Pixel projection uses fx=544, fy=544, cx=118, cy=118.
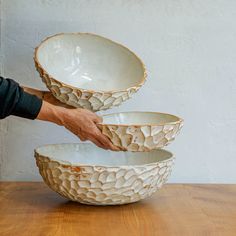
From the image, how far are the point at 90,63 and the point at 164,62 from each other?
222mm

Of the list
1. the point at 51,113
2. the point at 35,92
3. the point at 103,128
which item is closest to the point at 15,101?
the point at 51,113

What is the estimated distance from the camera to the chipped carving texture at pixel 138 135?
114cm

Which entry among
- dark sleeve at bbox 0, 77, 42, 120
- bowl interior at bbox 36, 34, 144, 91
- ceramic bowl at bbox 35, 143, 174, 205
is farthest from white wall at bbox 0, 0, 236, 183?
dark sleeve at bbox 0, 77, 42, 120

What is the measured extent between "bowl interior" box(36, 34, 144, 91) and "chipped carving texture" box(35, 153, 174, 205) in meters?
0.26

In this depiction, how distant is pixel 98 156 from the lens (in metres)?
1.41

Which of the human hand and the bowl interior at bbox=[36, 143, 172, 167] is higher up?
the human hand

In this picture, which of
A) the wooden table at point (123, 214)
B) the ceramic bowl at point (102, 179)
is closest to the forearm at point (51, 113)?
the ceramic bowl at point (102, 179)

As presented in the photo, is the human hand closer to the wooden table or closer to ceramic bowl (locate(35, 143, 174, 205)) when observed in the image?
ceramic bowl (locate(35, 143, 174, 205))

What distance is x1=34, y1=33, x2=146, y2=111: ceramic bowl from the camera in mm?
1365

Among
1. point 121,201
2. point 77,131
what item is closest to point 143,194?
point 121,201

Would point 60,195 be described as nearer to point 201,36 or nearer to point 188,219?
point 188,219

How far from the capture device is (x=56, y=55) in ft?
4.53

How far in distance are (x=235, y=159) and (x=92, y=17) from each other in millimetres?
573

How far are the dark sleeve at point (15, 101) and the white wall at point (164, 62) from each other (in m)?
0.39
